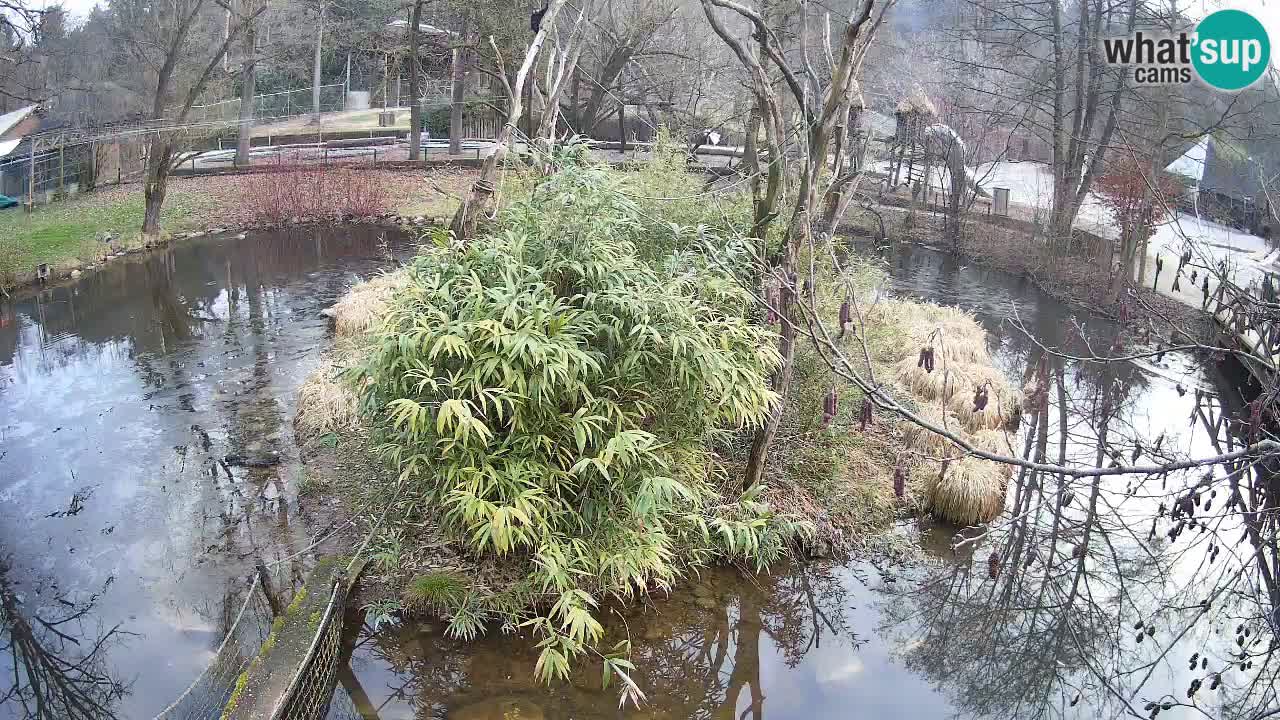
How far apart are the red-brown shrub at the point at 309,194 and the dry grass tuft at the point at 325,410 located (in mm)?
9276

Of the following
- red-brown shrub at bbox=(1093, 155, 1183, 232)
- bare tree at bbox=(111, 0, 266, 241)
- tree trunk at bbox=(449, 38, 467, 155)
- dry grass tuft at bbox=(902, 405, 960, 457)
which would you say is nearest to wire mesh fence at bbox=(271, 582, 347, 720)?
dry grass tuft at bbox=(902, 405, 960, 457)

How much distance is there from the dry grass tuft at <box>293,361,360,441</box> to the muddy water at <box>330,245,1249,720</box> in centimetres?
284

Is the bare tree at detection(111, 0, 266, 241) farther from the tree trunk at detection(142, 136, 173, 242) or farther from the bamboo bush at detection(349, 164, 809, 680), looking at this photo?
the bamboo bush at detection(349, 164, 809, 680)

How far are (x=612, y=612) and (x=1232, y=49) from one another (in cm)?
841

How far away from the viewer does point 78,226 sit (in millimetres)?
14891

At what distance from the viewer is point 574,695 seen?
16.8 feet

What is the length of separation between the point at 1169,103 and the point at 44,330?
569 inches

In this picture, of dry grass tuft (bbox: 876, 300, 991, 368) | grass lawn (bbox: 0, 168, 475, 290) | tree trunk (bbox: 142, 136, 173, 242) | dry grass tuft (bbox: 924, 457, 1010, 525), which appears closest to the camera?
dry grass tuft (bbox: 924, 457, 1010, 525)

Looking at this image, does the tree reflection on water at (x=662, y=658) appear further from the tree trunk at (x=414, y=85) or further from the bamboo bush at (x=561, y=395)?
Result: the tree trunk at (x=414, y=85)

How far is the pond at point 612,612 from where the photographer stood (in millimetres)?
5211

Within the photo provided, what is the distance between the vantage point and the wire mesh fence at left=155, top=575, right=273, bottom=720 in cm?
478

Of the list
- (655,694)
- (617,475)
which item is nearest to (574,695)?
(655,694)

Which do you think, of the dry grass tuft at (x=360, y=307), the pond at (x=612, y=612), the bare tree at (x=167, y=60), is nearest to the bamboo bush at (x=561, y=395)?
the pond at (x=612, y=612)

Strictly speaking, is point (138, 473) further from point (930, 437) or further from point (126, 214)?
point (126, 214)
